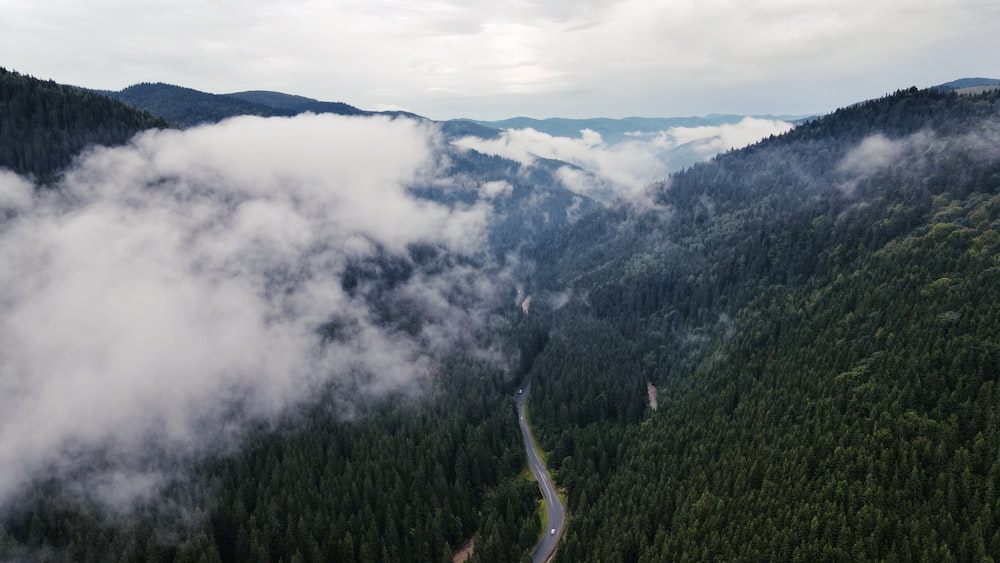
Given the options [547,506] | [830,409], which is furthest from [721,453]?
[547,506]

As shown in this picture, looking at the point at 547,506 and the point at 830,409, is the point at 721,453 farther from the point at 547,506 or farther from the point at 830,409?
the point at 547,506

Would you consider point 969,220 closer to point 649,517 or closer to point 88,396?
point 649,517

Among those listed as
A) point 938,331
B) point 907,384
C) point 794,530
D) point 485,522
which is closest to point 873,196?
point 938,331

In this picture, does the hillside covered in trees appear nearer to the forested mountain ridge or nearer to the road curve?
the forested mountain ridge

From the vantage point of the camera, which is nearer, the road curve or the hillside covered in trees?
the hillside covered in trees

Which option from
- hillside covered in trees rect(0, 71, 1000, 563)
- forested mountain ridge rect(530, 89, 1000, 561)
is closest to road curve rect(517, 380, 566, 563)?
hillside covered in trees rect(0, 71, 1000, 563)

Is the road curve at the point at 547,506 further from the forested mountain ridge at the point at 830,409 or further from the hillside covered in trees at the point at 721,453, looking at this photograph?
the forested mountain ridge at the point at 830,409
